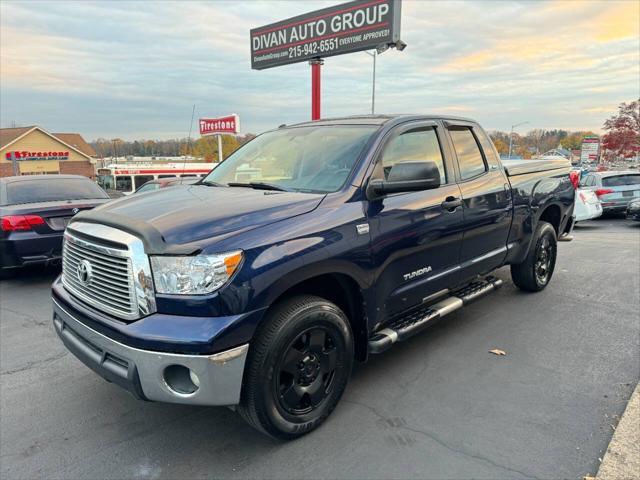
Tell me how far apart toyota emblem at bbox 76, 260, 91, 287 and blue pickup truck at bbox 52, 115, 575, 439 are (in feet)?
0.04

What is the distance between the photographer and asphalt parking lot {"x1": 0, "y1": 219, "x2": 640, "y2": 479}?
Answer: 8.44ft

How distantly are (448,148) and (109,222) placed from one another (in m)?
2.84

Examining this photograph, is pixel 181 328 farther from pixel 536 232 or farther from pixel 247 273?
pixel 536 232

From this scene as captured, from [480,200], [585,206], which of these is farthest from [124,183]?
[480,200]

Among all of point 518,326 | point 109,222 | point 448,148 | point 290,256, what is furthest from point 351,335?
point 518,326

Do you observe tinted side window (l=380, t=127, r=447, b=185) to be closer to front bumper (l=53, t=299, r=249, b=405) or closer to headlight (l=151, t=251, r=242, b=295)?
headlight (l=151, t=251, r=242, b=295)


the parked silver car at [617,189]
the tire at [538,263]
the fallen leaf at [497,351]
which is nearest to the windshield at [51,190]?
the fallen leaf at [497,351]

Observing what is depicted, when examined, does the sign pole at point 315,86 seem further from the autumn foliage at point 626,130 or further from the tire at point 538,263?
the autumn foliage at point 626,130

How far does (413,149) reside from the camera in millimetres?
3734

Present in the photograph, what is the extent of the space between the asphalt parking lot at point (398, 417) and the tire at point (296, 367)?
0.60ft

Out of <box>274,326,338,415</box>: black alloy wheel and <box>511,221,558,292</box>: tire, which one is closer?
<box>274,326,338,415</box>: black alloy wheel

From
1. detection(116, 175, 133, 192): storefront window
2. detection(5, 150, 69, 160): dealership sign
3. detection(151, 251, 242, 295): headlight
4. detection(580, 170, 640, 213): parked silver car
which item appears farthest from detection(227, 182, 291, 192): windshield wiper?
detection(5, 150, 69, 160): dealership sign

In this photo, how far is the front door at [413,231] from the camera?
3.18 m

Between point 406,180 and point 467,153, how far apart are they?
5.04 ft
